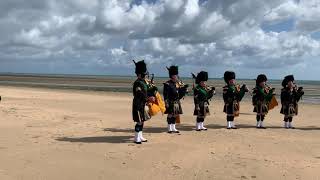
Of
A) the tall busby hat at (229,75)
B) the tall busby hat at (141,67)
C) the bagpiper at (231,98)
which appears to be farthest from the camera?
the tall busby hat at (229,75)

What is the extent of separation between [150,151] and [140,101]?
1883mm

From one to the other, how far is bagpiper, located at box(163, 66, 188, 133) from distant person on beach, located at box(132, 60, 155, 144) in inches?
89.9

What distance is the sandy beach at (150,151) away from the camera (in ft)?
31.5

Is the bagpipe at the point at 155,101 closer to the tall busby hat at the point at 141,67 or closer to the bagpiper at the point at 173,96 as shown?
the tall busby hat at the point at 141,67

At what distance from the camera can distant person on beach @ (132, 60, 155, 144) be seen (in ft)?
43.0

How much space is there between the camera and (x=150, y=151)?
11789 mm

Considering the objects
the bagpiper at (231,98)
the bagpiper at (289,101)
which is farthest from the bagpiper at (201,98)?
the bagpiper at (289,101)

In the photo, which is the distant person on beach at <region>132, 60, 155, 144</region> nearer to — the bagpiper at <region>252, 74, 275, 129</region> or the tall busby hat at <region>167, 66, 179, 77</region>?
the tall busby hat at <region>167, 66, 179, 77</region>

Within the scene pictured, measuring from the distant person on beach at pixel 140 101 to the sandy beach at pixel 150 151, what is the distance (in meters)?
0.43

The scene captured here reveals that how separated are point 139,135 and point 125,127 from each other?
4.00m

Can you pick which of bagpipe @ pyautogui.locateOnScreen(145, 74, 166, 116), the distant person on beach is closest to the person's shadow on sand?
the distant person on beach

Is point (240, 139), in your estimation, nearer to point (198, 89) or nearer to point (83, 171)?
point (198, 89)

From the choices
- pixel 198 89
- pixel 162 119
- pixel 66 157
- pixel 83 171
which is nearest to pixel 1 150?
pixel 66 157

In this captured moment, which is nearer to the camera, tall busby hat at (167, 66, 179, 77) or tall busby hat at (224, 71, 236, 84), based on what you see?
tall busby hat at (167, 66, 179, 77)
